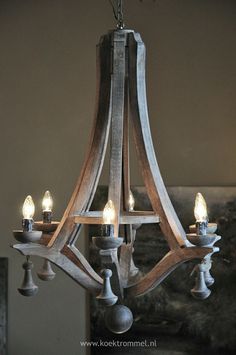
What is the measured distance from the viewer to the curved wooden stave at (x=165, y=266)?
6.89ft

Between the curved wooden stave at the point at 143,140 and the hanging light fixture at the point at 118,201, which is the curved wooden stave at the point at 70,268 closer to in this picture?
the hanging light fixture at the point at 118,201

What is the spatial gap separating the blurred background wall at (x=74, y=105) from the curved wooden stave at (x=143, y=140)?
85.3 inches

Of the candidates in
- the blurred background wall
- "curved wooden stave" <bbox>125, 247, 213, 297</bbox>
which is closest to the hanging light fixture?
"curved wooden stave" <bbox>125, 247, 213, 297</bbox>

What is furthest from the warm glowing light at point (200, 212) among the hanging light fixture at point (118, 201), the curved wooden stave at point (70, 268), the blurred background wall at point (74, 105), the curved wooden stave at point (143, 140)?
the blurred background wall at point (74, 105)

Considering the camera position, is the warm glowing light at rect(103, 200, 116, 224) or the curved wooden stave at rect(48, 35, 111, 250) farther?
the curved wooden stave at rect(48, 35, 111, 250)

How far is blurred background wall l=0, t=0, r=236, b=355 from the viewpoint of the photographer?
4.40 m

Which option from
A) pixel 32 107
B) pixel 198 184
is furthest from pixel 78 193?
pixel 32 107

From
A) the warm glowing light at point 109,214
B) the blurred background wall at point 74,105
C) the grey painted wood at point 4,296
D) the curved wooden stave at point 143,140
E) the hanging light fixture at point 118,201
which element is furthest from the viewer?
the grey painted wood at point 4,296

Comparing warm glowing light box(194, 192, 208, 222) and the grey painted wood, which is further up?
warm glowing light box(194, 192, 208, 222)

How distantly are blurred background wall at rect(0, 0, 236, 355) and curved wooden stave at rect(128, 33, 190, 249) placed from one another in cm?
217

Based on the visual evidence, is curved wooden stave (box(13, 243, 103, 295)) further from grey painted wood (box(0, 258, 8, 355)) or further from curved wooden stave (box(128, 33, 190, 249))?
grey painted wood (box(0, 258, 8, 355))

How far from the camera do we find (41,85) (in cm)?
471

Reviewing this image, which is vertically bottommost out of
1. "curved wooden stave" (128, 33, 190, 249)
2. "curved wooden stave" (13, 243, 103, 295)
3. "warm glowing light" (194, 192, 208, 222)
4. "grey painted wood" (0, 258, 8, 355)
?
"grey painted wood" (0, 258, 8, 355)

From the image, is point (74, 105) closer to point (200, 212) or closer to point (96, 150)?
point (96, 150)
